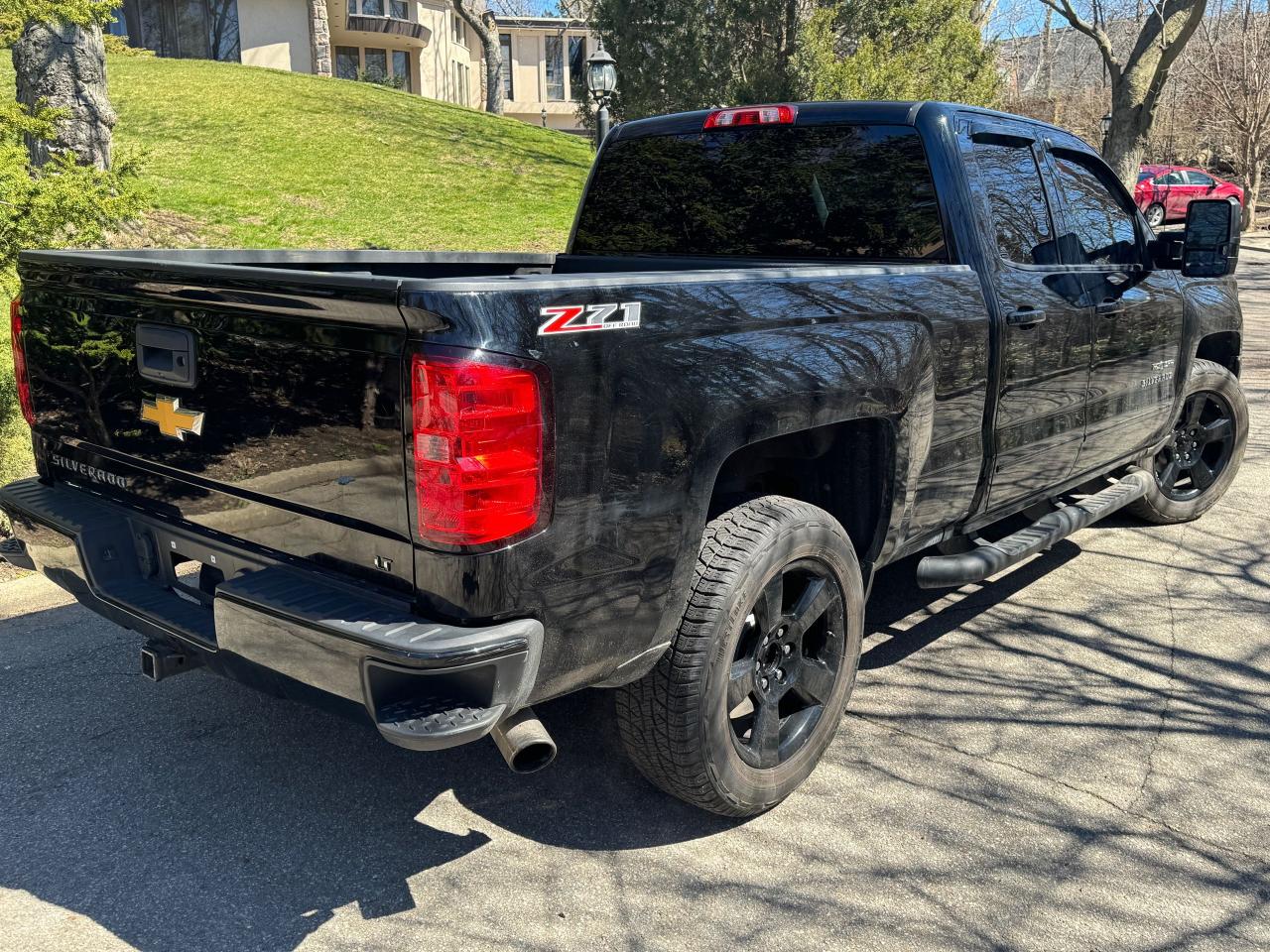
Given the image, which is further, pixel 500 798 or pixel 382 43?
pixel 382 43

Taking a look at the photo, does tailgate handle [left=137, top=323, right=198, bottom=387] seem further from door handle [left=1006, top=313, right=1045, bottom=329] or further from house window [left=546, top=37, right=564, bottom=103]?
house window [left=546, top=37, right=564, bottom=103]

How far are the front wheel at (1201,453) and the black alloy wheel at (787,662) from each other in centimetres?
319

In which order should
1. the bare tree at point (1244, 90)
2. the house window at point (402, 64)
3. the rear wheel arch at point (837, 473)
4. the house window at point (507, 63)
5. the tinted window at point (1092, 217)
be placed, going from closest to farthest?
the rear wheel arch at point (837, 473) < the tinted window at point (1092, 217) < the bare tree at point (1244, 90) < the house window at point (402, 64) < the house window at point (507, 63)

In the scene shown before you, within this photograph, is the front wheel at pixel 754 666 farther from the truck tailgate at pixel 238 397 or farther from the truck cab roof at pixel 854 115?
the truck cab roof at pixel 854 115

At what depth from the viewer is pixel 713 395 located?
2834 millimetres

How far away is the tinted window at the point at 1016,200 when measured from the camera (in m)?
4.14

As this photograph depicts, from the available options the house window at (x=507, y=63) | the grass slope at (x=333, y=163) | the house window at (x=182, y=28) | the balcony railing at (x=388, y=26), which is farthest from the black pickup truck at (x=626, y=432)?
the house window at (x=507, y=63)

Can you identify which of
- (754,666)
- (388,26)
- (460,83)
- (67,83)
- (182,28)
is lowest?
(754,666)

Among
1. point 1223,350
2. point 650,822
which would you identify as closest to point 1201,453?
point 1223,350

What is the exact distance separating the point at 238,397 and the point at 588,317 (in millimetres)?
925

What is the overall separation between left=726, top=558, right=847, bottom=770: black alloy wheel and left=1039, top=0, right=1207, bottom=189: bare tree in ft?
58.9

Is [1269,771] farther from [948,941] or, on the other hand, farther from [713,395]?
[713,395]

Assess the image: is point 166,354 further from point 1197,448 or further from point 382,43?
point 382,43

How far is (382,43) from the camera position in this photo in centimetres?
4050
